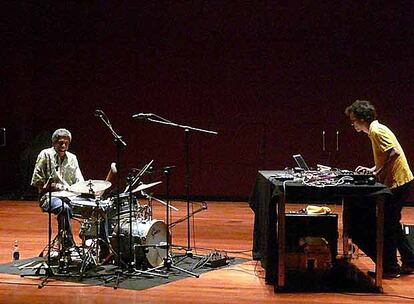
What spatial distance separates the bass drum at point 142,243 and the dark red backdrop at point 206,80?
15.7 ft

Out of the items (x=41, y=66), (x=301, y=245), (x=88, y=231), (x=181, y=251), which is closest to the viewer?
(x=301, y=245)

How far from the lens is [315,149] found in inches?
414

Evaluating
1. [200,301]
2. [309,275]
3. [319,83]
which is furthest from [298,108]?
[200,301]

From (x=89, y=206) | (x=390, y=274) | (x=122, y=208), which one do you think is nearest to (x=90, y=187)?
(x=89, y=206)

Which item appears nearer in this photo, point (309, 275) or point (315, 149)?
point (309, 275)

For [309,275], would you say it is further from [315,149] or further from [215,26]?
[215,26]

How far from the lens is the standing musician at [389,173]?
568cm

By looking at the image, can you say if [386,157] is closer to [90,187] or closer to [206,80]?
[90,187]

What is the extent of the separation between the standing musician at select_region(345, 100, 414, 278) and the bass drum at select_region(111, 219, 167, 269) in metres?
1.63

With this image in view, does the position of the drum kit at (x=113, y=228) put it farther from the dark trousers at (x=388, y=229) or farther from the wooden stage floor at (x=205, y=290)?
the dark trousers at (x=388, y=229)

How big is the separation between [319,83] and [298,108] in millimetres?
455

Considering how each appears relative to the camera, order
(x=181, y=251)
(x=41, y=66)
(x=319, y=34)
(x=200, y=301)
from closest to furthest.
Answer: (x=200, y=301), (x=181, y=251), (x=319, y=34), (x=41, y=66)

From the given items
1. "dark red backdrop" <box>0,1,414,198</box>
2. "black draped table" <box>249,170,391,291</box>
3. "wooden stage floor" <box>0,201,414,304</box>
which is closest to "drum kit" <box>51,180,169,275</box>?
"wooden stage floor" <box>0,201,414,304</box>

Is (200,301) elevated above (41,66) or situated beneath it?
situated beneath
